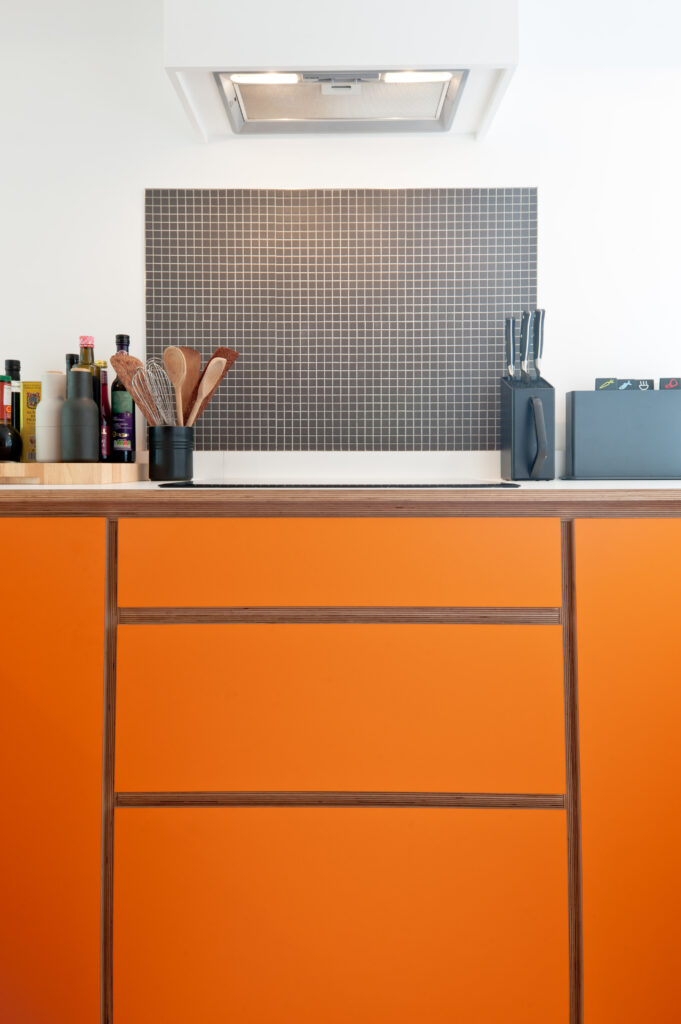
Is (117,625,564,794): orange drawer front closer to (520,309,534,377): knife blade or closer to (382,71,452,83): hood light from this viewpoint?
(520,309,534,377): knife blade

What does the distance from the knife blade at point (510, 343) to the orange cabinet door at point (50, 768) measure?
120cm

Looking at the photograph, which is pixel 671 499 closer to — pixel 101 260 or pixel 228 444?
pixel 228 444

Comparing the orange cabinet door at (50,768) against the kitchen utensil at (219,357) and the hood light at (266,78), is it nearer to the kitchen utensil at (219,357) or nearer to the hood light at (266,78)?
the kitchen utensil at (219,357)

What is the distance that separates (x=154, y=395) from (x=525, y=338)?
103 cm

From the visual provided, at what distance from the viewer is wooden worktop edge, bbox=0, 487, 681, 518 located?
1.30 meters

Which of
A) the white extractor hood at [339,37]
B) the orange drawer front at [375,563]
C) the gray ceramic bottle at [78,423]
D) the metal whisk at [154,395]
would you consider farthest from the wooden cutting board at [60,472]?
the white extractor hood at [339,37]

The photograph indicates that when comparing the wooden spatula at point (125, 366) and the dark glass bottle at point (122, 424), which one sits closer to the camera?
the wooden spatula at point (125, 366)

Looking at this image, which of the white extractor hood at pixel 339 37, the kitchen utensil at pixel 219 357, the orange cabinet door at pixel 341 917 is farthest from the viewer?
the kitchen utensil at pixel 219 357

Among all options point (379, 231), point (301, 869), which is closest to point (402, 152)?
point (379, 231)

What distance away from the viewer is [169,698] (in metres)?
1.31

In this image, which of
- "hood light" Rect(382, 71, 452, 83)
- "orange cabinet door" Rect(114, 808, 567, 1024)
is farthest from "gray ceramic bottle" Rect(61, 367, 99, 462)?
"hood light" Rect(382, 71, 452, 83)

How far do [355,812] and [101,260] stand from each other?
5.62 feet

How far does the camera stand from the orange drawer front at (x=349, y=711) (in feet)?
4.25

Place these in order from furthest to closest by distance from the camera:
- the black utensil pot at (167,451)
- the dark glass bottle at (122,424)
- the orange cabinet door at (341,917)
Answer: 1. the dark glass bottle at (122,424)
2. the black utensil pot at (167,451)
3. the orange cabinet door at (341,917)
